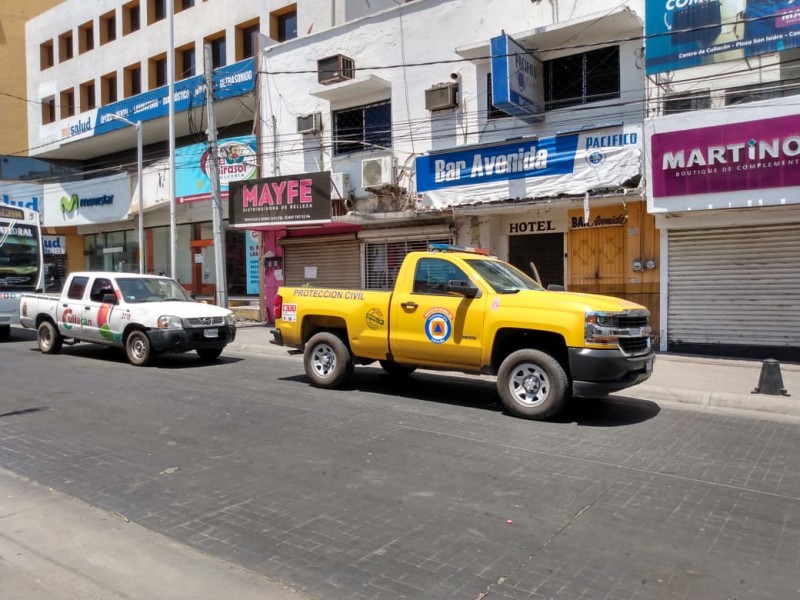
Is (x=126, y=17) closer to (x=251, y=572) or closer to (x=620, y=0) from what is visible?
(x=620, y=0)

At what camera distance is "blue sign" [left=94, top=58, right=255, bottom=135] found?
914 inches

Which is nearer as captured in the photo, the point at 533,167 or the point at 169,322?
the point at 169,322

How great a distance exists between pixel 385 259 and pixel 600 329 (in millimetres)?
10977

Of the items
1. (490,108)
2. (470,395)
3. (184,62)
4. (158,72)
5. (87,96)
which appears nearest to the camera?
(470,395)

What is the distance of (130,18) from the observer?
30438mm

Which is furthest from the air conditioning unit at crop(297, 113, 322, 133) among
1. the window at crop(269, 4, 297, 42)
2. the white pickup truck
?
the window at crop(269, 4, 297, 42)

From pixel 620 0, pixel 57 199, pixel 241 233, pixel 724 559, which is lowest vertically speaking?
pixel 724 559

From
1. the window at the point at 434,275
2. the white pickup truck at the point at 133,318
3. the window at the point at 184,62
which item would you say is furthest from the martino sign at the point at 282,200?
the window at the point at 184,62

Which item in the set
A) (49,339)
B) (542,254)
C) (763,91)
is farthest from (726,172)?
(49,339)

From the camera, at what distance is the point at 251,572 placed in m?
3.80

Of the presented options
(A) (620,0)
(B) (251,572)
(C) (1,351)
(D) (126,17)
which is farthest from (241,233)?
(B) (251,572)

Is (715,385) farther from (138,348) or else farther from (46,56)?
(46,56)

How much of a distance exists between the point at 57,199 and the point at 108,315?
21.5 metres

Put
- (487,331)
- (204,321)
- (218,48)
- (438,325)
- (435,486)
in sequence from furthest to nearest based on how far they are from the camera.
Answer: (218,48) < (204,321) < (438,325) < (487,331) < (435,486)
